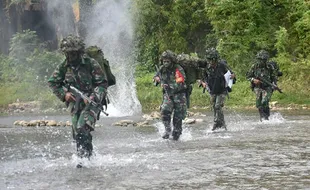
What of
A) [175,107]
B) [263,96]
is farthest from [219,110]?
[263,96]

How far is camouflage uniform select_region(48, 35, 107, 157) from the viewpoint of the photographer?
9328 millimetres

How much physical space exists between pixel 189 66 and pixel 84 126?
4.52 m

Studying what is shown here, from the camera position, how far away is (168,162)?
923 cm

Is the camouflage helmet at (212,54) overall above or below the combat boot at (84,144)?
above

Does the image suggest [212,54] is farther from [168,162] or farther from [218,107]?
[168,162]

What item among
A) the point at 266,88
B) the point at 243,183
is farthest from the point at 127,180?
the point at 266,88

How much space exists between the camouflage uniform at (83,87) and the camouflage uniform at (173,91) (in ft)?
11.2

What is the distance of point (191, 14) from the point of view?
38812 mm

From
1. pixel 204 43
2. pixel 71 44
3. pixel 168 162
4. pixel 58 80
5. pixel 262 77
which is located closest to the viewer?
pixel 71 44

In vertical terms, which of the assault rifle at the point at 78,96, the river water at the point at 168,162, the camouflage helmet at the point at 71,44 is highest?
the camouflage helmet at the point at 71,44

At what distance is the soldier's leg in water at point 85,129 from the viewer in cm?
924

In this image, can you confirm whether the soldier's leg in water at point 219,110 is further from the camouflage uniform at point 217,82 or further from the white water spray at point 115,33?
the white water spray at point 115,33

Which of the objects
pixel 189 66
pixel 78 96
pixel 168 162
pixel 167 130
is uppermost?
pixel 189 66

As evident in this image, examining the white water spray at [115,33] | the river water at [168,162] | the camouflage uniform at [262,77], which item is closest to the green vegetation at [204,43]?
the white water spray at [115,33]
